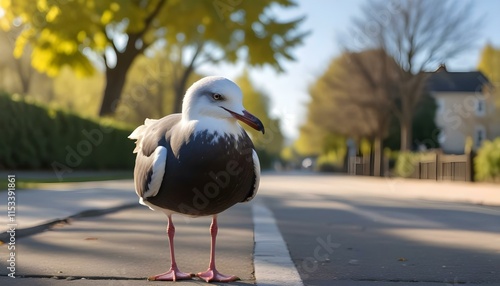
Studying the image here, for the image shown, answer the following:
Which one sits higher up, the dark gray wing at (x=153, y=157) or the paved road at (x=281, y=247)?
the dark gray wing at (x=153, y=157)

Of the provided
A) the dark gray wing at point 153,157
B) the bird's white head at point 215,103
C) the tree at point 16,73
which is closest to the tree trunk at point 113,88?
the dark gray wing at point 153,157

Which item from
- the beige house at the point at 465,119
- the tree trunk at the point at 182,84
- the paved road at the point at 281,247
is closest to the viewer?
the paved road at the point at 281,247

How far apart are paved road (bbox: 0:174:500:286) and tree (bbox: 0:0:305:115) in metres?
12.0

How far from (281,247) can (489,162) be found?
21.5 metres

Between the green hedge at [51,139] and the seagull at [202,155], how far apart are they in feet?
47.9

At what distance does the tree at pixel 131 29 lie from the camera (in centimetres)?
2206

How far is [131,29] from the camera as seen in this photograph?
2505 centimetres

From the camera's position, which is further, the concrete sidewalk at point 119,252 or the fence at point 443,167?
the fence at point 443,167

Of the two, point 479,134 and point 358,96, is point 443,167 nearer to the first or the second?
point 358,96

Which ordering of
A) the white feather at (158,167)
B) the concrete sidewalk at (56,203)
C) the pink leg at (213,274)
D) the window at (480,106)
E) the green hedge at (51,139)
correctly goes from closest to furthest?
1. the white feather at (158,167)
2. the pink leg at (213,274)
3. the concrete sidewalk at (56,203)
4. the green hedge at (51,139)
5. the window at (480,106)

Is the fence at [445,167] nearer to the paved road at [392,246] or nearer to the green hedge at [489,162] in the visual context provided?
the green hedge at [489,162]

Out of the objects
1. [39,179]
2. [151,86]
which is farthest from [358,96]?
[39,179]

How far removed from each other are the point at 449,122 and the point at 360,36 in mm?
33254

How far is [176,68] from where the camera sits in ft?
167
